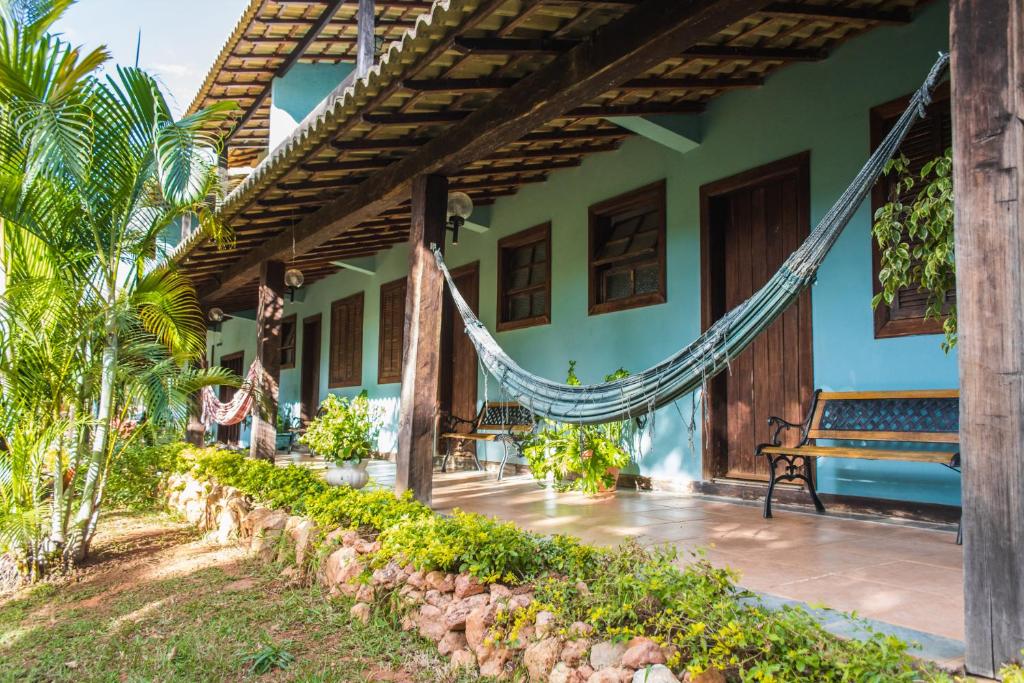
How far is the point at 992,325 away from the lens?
167cm

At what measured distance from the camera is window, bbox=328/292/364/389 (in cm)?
961

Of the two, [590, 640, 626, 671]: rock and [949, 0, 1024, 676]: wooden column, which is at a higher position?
[949, 0, 1024, 676]: wooden column

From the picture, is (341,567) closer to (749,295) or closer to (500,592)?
(500,592)

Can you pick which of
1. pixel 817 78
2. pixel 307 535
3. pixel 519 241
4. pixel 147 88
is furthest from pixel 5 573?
pixel 817 78

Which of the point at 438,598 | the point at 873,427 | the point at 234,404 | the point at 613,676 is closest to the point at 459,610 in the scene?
the point at 438,598

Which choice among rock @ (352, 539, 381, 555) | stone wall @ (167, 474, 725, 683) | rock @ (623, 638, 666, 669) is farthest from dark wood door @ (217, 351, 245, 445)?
rock @ (623, 638, 666, 669)

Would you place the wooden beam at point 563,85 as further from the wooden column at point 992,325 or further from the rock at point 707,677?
the rock at point 707,677

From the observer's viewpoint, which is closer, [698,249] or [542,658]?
[542,658]

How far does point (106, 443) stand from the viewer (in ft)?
13.4

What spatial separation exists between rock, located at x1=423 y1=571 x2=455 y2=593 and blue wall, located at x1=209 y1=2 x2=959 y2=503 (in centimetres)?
92

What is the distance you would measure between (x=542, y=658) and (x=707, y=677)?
0.53 metres

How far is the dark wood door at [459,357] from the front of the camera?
7.40 meters

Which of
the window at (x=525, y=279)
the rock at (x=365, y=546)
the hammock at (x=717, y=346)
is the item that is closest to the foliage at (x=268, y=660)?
the rock at (x=365, y=546)

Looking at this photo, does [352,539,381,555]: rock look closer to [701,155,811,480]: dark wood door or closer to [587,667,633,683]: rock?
[587,667,633,683]: rock
